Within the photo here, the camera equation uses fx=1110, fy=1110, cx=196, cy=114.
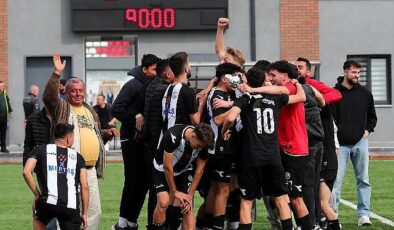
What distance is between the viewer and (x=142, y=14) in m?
34.4

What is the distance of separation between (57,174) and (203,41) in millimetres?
24582

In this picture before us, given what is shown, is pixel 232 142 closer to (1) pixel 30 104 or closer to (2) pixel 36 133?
→ (2) pixel 36 133

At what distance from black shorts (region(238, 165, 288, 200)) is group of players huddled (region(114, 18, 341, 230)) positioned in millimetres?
10

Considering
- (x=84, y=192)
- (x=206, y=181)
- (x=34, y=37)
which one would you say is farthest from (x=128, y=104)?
(x=34, y=37)

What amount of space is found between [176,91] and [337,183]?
3740 mm

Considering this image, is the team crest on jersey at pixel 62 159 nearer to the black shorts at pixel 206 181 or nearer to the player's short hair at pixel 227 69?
the black shorts at pixel 206 181

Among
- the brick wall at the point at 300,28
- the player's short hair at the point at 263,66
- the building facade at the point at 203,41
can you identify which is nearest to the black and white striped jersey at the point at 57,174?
the player's short hair at the point at 263,66

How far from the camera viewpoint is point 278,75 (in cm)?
1210

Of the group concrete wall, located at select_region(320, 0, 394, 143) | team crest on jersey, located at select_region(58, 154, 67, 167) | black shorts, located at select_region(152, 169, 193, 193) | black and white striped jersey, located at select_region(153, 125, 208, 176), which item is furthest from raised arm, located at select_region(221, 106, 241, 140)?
concrete wall, located at select_region(320, 0, 394, 143)

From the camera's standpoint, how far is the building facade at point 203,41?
1359 inches

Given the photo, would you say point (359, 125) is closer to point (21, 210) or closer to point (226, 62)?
point (226, 62)

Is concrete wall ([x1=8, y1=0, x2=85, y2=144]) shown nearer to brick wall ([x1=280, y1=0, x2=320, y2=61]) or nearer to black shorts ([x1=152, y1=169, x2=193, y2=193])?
brick wall ([x1=280, y1=0, x2=320, y2=61])

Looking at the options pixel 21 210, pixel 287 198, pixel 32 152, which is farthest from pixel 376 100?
pixel 32 152

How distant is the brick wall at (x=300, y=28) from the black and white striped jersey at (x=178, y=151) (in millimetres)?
23545
